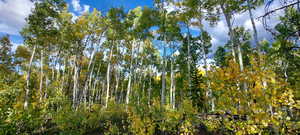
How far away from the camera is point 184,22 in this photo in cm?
1156

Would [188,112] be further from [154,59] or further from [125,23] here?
[154,59]

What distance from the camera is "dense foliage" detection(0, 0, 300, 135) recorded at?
100.0 inches

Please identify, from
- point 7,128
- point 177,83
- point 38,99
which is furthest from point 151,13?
point 177,83

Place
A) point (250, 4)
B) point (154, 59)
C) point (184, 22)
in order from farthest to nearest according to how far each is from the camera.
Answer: point (154, 59) < point (184, 22) < point (250, 4)

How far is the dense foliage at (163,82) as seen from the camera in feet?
8.33

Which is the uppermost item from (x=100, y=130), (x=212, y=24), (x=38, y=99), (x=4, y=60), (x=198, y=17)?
(x=198, y=17)

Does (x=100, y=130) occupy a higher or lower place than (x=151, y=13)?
lower

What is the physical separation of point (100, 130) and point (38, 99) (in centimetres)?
313

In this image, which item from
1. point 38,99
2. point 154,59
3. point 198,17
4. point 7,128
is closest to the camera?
point 7,128

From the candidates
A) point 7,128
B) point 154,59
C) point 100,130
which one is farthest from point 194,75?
point 7,128

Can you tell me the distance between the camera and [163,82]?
9.42 meters

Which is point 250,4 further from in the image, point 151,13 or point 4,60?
point 4,60

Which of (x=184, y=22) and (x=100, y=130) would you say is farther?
(x=184, y=22)

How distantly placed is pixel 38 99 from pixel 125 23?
26.0 ft
